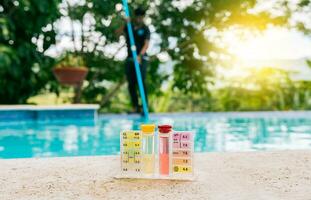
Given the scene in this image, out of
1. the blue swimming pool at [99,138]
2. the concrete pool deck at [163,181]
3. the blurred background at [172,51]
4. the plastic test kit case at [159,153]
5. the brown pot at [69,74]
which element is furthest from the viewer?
the blurred background at [172,51]

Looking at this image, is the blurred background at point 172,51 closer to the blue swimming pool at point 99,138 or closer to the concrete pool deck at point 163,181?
the blue swimming pool at point 99,138

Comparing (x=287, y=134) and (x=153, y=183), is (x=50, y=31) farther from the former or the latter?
(x=153, y=183)

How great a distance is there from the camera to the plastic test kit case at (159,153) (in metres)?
2.34

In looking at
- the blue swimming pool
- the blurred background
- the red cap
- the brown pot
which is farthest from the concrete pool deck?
the blurred background

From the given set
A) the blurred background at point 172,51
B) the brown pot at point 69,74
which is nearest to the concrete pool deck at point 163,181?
the brown pot at point 69,74

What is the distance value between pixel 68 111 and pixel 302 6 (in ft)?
14.2

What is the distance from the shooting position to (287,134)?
16.1ft

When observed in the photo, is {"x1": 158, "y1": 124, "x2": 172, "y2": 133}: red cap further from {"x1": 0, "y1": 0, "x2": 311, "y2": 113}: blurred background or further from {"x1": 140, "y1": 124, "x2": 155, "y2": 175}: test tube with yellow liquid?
{"x1": 0, "y1": 0, "x2": 311, "y2": 113}: blurred background

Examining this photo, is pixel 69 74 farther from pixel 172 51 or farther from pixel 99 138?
pixel 99 138

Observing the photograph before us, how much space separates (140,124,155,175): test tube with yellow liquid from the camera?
237cm

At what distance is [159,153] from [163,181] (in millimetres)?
137

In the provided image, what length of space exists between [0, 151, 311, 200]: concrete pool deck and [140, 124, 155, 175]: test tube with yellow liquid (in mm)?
81

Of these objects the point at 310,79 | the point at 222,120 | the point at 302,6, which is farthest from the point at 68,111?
the point at 310,79

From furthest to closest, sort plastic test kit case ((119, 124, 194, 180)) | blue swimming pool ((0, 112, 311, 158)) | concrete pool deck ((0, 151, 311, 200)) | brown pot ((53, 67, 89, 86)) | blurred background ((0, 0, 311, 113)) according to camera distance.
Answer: blurred background ((0, 0, 311, 113)) < brown pot ((53, 67, 89, 86)) < blue swimming pool ((0, 112, 311, 158)) < plastic test kit case ((119, 124, 194, 180)) < concrete pool deck ((0, 151, 311, 200))
